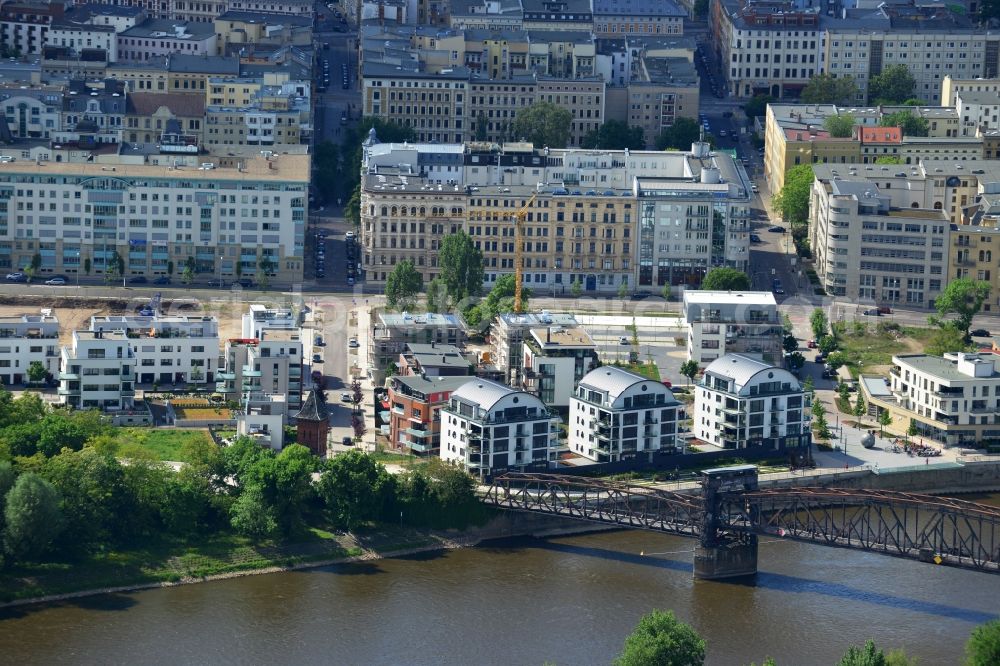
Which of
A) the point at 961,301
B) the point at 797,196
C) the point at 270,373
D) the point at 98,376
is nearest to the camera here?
the point at 98,376

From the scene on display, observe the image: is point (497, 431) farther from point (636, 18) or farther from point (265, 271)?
point (636, 18)

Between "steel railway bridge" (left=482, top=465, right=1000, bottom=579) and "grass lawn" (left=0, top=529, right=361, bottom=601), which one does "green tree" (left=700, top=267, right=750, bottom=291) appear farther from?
"grass lawn" (left=0, top=529, right=361, bottom=601)

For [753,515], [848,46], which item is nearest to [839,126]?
[848,46]

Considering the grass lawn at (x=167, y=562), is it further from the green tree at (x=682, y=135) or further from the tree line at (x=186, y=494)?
the green tree at (x=682, y=135)

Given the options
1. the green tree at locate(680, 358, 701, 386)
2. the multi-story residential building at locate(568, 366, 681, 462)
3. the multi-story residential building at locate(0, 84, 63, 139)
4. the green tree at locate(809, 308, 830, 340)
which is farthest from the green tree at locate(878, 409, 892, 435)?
the multi-story residential building at locate(0, 84, 63, 139)

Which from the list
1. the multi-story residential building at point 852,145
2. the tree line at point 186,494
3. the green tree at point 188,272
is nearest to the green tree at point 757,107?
the multi-story residential building at point 852,145

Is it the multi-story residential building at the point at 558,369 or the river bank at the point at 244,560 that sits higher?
the multi-story residential building at the point at 558,369
